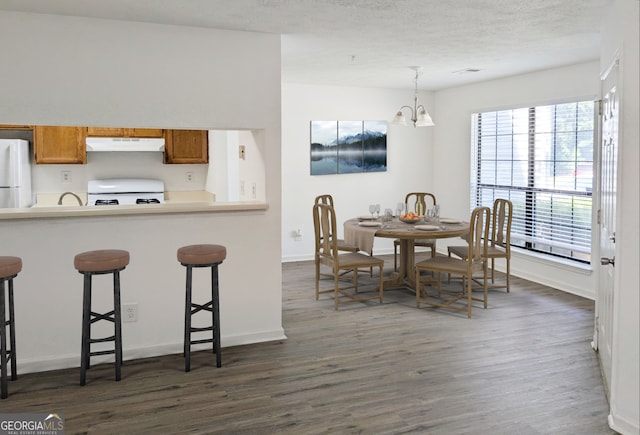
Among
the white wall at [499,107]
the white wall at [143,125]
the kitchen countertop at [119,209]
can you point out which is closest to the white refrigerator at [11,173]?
the kitchen countertop at [119,209]

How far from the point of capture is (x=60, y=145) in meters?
6.20

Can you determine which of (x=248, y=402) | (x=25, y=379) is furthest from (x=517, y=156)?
(x=25, y=379)

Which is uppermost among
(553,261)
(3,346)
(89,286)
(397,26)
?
(397,26)

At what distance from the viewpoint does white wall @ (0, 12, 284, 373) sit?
12.4 feet

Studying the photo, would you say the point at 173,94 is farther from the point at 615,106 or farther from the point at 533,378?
the point at 533,378

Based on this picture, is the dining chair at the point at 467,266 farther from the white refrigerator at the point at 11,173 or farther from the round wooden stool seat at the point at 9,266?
the white refrigerator at the point at 11,173

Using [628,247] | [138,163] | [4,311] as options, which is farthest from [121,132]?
[628,247]

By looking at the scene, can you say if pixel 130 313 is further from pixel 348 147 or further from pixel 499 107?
pixel 499 107

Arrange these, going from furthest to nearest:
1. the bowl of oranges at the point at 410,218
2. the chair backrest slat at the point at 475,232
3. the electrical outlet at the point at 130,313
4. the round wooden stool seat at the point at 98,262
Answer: the bowl of oranges at the point at 410,218, the chair backrest slat at the point at 475,232, the electrical outlet at the point at 130,313, the round wooden stool seat at the point at 98,262

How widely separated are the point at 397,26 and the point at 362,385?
99.4 inches

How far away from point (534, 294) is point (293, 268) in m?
2.87

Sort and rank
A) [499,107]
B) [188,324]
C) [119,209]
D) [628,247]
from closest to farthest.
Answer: [628,247] < [188,324] < [119,209] < [499,107]

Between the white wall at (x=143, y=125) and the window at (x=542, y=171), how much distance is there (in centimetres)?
338

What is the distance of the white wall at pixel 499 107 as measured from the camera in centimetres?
588
